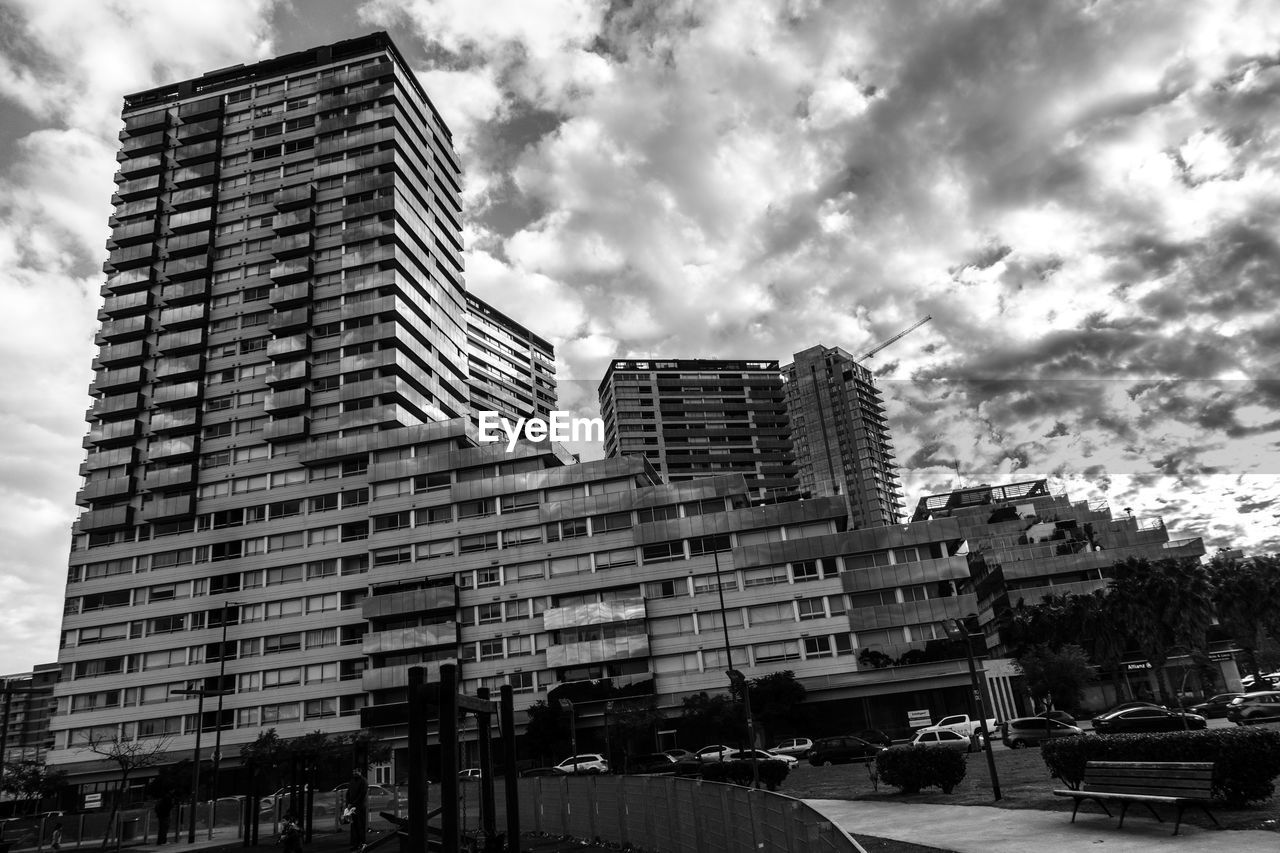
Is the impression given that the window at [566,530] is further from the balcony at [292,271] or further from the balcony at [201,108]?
the balcony at [201,108]

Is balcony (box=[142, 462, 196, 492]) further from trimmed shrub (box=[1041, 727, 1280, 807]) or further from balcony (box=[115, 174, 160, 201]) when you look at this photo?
trimmed shrub (box=[1041, 727, 1280, 807])

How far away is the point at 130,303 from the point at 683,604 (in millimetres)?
72300

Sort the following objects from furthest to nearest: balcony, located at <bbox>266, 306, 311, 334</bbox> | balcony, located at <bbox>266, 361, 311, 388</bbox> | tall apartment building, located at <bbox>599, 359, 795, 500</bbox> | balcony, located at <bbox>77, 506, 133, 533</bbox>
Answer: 1. tall apartment building, located at <bbox>599, 359, 795, 500</bbox>
2. balcony, located at <bbox>266, 306, 311, 334</bbox>
3. balcony, located at <bbox>266, 361, 311, 388</bbox>
4. balcony, located at <bbox>77, 506, 133, 533</bbox>

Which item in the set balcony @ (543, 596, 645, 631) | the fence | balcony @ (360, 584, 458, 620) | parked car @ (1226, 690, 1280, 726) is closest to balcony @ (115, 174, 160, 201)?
balcony @ (360, 584, 458, 620)

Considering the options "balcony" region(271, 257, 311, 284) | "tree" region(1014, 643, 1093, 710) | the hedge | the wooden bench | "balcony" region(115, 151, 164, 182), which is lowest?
the hedge

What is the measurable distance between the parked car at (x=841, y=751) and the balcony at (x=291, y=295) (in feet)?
239

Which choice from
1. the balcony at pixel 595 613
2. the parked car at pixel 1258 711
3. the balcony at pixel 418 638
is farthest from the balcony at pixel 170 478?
the parked car at pixel 1258 711

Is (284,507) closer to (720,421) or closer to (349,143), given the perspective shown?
(349,143)

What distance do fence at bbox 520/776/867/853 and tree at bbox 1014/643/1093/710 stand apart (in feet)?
163

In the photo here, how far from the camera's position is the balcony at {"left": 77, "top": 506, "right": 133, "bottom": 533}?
289 ft

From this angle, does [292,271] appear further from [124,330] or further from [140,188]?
[140,188]

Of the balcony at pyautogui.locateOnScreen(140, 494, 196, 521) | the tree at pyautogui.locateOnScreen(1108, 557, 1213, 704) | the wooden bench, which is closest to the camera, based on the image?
the wooden bench

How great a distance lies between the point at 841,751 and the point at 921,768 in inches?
964

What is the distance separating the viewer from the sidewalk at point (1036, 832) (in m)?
12.4
